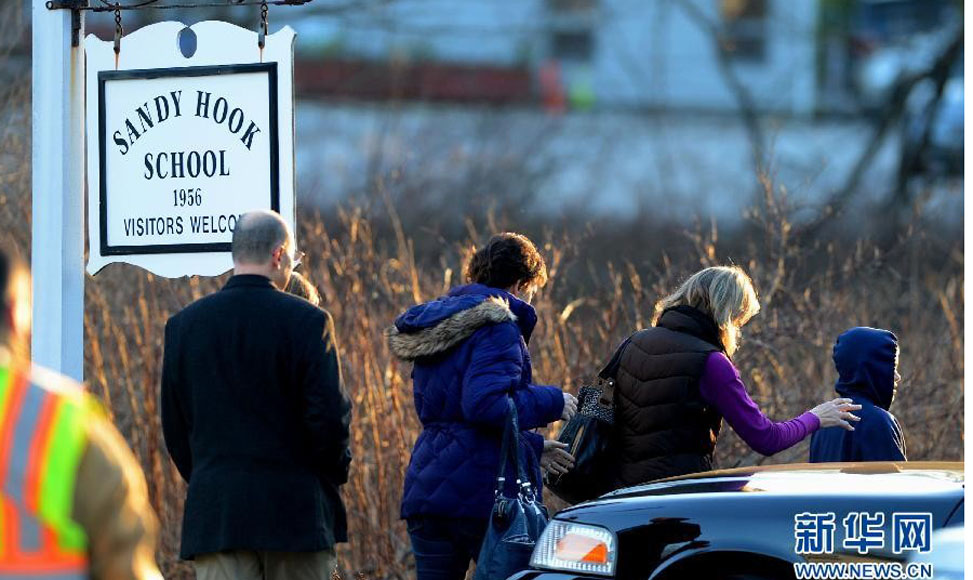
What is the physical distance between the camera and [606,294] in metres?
9.76

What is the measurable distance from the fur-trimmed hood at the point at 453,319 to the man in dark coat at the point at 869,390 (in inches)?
46.6

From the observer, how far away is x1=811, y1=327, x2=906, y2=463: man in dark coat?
618 cm

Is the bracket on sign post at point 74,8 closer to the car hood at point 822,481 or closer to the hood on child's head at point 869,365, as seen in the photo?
the car hood at point 822,481

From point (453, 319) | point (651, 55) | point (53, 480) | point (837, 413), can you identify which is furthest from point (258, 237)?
point (651, 55)

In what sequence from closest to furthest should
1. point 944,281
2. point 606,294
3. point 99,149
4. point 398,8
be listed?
point 99,149
point 606,294
point 944,281
point 398,8

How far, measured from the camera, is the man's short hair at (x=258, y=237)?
5371mm

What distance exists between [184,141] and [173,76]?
0.84 feet

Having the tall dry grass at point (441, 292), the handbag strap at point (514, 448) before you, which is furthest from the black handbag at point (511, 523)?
the tall dry grass at point (441, 292)

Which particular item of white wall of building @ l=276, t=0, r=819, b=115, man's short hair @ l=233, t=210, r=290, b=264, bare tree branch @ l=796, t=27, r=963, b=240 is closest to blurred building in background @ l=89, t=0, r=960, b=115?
white wall of building @ l=276, t=0, r=819, b=115

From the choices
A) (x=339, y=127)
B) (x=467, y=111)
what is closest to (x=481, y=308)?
(x=339, y=127)

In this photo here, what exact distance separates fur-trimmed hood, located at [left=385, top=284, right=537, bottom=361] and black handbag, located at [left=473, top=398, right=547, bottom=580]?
0.31 m

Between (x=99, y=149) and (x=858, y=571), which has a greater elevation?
(x=99, y=149)

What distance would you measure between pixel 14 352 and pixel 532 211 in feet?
63.7

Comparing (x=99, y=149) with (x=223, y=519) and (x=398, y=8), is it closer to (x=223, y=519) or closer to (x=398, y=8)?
(x=223, y=519)
